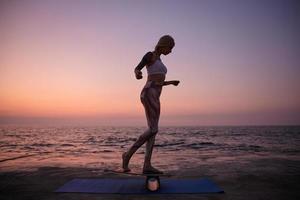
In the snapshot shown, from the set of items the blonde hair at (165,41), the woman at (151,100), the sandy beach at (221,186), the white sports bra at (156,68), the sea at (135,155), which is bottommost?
the sea at (135,155)

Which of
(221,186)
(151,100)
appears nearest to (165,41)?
(151,100)

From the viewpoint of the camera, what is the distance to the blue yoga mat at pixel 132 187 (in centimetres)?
443

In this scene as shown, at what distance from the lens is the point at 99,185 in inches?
195

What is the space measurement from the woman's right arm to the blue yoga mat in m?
1.98

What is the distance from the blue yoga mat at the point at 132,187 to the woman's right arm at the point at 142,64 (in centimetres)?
198

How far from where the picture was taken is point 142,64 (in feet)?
15.6

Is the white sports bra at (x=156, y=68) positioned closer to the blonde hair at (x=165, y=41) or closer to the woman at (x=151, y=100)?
the woman at (x=151, y=100)

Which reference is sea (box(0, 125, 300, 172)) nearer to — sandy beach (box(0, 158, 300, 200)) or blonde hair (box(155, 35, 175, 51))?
sandy beach (box(0, 158, 300, 200))

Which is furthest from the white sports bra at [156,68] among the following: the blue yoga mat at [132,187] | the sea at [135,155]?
the sea at [135,155]

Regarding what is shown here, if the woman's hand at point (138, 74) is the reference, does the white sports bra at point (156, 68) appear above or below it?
above

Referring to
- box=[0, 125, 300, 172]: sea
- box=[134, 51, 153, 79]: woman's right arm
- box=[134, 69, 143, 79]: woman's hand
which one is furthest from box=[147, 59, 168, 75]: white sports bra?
box=[0, 125, 300, 172]: sea

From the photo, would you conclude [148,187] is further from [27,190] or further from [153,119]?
[27,190]

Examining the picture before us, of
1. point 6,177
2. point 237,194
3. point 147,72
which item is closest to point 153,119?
point 147,72

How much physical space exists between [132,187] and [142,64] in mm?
2242
